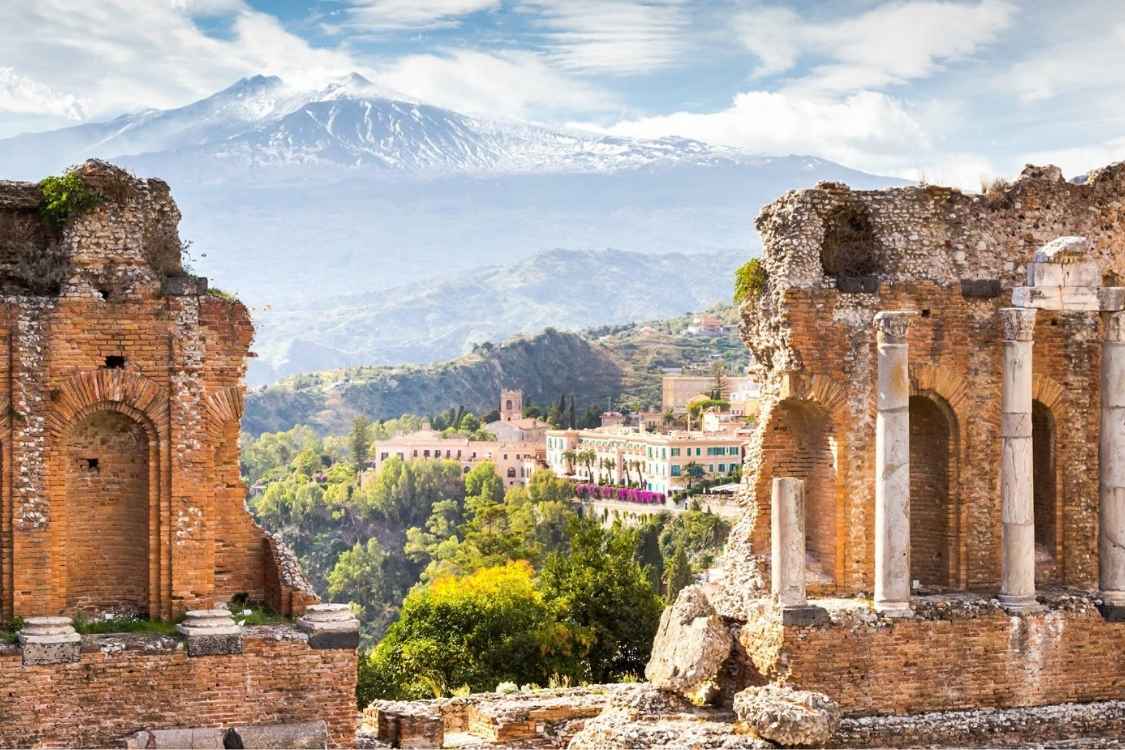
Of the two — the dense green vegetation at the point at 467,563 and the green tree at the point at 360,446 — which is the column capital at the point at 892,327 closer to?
the dense green vegetation at the point at 467,563

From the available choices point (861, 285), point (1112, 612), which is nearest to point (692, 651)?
point (861, 285)

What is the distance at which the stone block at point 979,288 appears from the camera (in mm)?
26016

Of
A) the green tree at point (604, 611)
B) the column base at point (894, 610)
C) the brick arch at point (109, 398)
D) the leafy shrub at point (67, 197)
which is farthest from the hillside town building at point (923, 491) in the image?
the green tree at point (604, 611)

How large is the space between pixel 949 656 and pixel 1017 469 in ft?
9.23

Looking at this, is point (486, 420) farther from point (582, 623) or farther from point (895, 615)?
point (895, 615)

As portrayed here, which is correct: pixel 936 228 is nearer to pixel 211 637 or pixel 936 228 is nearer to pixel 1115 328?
pixel 1115 328

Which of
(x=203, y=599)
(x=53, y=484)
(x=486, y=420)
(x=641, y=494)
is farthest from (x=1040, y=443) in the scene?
(x=486, y=420)

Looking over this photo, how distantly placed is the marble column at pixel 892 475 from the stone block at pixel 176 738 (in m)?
9.15

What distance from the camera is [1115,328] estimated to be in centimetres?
2581

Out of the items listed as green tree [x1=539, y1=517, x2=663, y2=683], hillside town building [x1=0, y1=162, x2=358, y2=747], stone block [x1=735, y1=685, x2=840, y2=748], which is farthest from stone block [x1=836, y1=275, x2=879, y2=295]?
green tree [x1=539, y1=517, x2=663, y2=683]

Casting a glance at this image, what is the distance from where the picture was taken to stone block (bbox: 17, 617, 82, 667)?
2023cm

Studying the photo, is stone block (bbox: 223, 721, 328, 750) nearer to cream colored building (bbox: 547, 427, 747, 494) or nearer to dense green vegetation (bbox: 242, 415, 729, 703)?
dense green vegetation (bbox: 242, 415, 729, 703)

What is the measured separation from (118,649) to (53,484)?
238 centimetres

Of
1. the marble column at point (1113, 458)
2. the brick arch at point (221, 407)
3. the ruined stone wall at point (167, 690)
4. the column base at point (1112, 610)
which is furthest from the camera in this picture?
the marble column at point (1113, 458)
